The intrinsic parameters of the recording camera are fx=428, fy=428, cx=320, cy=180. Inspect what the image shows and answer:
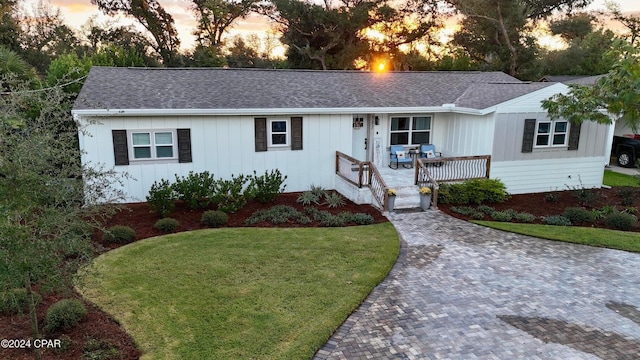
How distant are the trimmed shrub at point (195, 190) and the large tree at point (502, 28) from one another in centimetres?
2782

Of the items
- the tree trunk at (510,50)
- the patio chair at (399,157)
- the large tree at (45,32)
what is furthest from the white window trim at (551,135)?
the large tree at (45,32)

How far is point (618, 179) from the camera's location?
18.0 metres

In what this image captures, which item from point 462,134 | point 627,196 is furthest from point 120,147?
point 627,196

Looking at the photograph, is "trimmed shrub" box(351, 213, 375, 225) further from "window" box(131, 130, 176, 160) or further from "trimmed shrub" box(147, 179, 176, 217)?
"window" box(131, 130, 176, 160)

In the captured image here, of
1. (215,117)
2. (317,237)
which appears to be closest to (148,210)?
(215,117)

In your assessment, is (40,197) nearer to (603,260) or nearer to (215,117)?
(215,117)

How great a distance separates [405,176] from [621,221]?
6248mm

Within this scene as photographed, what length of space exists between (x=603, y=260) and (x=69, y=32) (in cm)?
4596

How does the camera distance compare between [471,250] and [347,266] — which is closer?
[347,266]

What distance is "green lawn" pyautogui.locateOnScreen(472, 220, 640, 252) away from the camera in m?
10.3

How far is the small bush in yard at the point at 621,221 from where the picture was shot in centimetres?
1175

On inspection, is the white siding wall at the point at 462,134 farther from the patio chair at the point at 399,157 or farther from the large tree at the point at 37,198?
the large tree at the point at 37,198

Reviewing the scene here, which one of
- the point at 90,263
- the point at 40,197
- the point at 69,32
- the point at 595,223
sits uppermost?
the point at 69,32

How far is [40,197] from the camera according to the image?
181 inches
